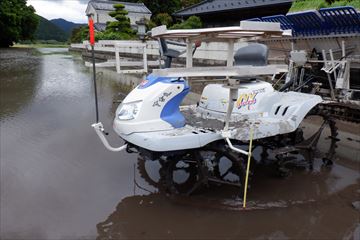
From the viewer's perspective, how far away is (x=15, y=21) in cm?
4322

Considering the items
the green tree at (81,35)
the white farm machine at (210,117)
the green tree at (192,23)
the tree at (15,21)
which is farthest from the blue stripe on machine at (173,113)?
the tree at (15,21)

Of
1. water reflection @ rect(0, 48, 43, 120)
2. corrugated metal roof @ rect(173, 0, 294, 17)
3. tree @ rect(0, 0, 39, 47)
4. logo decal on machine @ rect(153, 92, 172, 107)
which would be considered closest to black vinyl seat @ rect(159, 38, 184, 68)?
logo decal on machine @ rect(153, 92, 172, 107)

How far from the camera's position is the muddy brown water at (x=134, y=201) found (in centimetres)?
356

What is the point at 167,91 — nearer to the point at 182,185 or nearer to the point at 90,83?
the point at 182,185

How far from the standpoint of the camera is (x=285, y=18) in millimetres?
8242

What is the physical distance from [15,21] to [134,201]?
4697cm

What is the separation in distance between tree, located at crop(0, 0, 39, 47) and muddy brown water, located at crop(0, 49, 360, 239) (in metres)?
42.6

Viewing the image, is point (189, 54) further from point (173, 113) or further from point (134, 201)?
point (134, 201)

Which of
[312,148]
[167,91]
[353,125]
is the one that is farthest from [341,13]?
[167,91]

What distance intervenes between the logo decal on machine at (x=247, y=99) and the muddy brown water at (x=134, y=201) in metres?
1.19

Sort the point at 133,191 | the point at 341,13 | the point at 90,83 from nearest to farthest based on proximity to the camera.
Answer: the point at 133,191 → the point at 341,13 → the point at 90,83

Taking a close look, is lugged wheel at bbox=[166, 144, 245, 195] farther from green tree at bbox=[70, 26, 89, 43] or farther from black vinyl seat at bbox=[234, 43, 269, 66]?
green tree at bbox=[70, 26, 89, 43]

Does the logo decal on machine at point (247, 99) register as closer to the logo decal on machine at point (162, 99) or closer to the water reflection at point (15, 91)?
the logo decal on machine at point (162, 99)

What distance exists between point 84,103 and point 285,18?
6.24m
